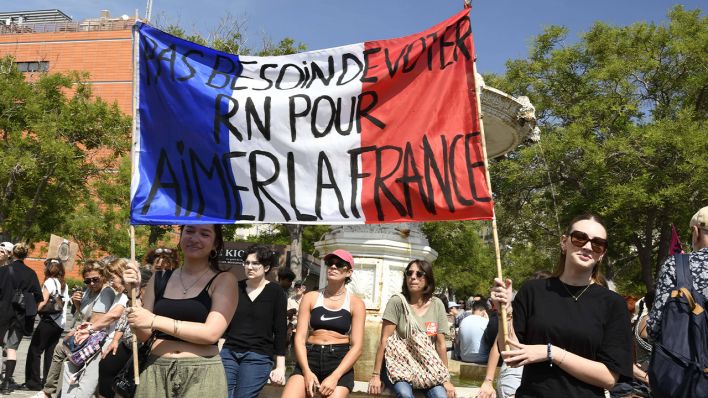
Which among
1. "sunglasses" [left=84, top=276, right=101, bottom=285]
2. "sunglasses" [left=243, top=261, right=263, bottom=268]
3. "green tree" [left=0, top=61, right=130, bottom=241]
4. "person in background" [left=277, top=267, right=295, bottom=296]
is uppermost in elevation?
"green tree" [left=0, top=61, right=130, bottom=241]

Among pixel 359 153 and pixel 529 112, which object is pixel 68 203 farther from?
pixel 359 153

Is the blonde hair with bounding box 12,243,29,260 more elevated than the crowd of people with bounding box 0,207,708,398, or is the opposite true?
the blonde hair with bounding box 12,243,29,260

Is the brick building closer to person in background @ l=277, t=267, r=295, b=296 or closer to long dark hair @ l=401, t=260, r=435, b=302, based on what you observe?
person in background @ l=277, t=267, r=295, b=296

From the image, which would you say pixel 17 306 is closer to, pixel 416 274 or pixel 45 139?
pixel 416 274

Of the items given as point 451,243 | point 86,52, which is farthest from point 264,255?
point 86,52

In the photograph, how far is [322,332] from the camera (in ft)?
19.4

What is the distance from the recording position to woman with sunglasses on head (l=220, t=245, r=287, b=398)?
6.12m

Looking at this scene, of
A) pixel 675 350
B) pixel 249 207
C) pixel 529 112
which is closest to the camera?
pixel 675 350

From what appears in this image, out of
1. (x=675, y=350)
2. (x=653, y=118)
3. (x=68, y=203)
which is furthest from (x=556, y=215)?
(x=675, y=350)

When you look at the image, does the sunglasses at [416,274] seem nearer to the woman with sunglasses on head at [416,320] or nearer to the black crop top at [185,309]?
the woman with sunglasses on head at [416,320]

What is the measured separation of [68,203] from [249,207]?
1045 inches

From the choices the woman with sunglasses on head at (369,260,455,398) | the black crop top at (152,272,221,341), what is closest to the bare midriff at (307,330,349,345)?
the woman with sunglasses on head at (369,260,455,398)

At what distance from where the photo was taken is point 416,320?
20.4 feet

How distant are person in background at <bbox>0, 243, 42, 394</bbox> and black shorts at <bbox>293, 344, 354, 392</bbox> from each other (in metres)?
5.37
